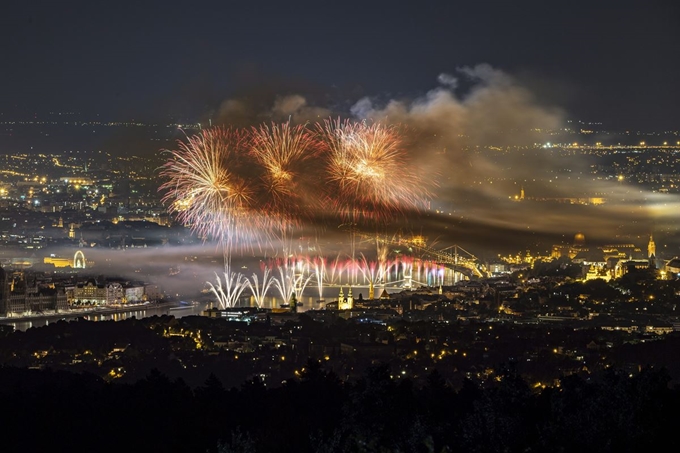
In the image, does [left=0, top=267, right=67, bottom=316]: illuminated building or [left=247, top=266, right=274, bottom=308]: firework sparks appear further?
[left=0, top=267, right=67, bottom=316]: illuminated building

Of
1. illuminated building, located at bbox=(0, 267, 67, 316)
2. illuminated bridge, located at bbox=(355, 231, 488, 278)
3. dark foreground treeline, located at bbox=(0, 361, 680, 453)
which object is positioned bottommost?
dark foreground treeline, located at bbox=(0, 361, 680, 453)

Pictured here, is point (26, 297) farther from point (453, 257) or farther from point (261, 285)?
point (453, 257)

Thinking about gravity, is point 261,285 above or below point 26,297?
above

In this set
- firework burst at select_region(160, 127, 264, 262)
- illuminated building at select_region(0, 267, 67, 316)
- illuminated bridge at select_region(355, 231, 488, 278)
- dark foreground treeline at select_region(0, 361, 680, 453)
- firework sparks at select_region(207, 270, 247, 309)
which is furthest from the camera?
illuminated bridge at select_region(355, 231, 488, 278)

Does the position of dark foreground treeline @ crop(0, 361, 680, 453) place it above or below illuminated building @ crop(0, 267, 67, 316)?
below

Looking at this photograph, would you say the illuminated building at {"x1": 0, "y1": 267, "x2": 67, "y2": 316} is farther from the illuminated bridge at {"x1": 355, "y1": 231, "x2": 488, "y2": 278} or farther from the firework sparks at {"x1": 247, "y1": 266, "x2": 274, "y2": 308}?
the illuminated bridge at {"x1": 355, "y1": 231, "x2": 488, "y2": 278}

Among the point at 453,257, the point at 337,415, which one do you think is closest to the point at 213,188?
the point at 337,415

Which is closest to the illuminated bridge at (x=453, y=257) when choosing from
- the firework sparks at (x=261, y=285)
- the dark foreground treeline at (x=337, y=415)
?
the firework sparks at (x=261, y=285)

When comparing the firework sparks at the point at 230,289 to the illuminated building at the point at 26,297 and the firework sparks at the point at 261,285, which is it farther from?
the illuminated building at the point at 26,297

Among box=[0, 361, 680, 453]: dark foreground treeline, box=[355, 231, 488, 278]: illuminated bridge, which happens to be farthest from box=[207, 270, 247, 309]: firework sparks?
box=[0, 361, 680, 453]: dark foreground treeline
